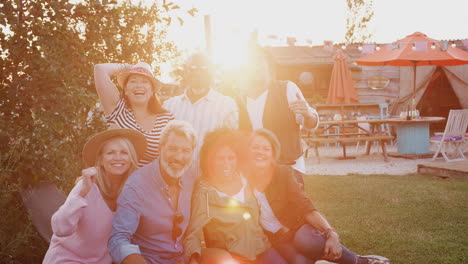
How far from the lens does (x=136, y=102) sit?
11.3 feet

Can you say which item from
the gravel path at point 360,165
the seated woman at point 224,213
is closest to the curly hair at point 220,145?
the seated woman at point 224,213

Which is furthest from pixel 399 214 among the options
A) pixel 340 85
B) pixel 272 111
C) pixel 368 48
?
pixel 368 48

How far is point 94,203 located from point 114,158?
11.8 inches

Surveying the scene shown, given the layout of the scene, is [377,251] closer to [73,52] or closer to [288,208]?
[288,208]

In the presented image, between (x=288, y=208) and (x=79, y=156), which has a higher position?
(x=79, y=156)

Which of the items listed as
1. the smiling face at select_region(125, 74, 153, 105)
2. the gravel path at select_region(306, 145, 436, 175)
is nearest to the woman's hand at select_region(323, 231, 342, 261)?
the smiling face at select_region(125, 74, 153, 105)

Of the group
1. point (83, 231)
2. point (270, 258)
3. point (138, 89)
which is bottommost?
point (270, 258)

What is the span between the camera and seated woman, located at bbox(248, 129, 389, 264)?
10.5 feet

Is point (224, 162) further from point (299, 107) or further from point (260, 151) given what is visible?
point (299, 107)

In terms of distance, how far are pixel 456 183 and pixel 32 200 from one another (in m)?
7.46

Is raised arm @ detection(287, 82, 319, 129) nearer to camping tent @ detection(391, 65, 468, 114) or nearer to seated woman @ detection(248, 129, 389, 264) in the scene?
seated woman @ detection(248, 129, 389, 264)

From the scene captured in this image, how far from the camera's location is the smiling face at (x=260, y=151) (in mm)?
3266

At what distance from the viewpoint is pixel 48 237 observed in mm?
3191

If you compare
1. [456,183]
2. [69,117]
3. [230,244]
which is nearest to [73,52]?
[69,117]
